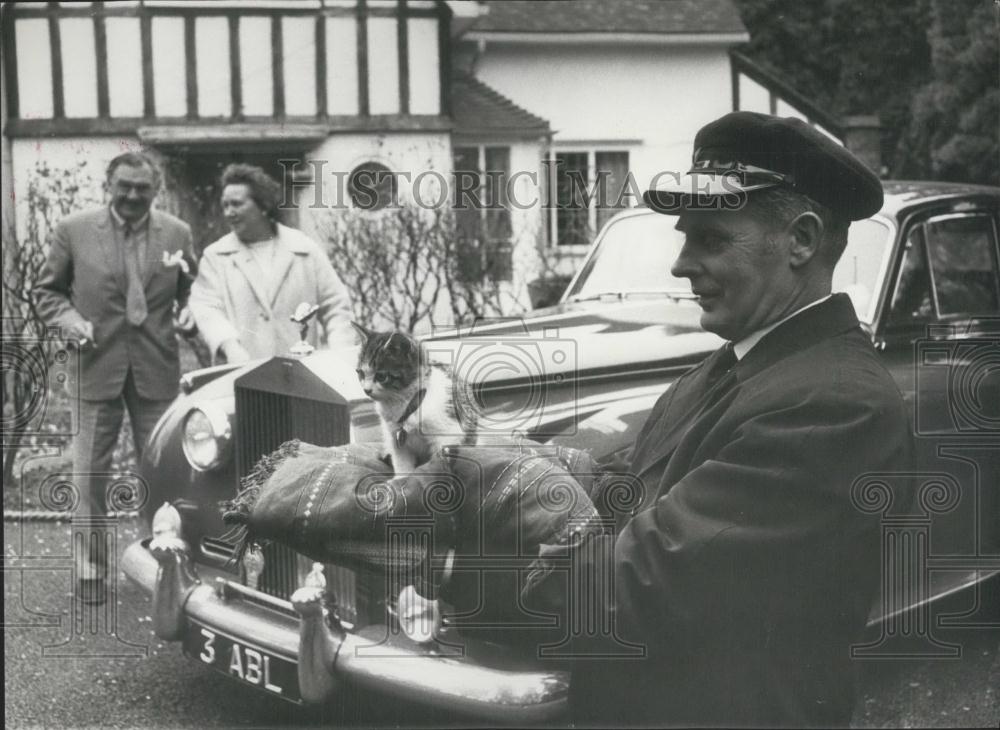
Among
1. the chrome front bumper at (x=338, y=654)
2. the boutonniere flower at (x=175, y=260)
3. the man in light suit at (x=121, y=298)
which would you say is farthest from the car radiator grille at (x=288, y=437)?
the boutonniere flower at (x=175, y=260)

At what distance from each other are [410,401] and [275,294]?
0.76 metres

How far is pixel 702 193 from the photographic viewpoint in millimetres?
1622

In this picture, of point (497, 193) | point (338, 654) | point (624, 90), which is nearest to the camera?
point (338, 654)

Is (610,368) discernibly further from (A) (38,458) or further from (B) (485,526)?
(A) (38,458)

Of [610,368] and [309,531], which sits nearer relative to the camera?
[309,531]

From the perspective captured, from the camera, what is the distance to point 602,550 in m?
1.53

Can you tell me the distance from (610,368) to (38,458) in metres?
2.89

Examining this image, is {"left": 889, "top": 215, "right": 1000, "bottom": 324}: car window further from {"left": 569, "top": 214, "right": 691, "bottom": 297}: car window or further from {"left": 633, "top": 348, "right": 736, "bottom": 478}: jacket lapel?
{"left": 633, "top": 348, "right": 736, "bottom": 478}: jacket lapel

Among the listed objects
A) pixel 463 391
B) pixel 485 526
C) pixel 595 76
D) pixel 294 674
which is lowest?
pixel 294 674

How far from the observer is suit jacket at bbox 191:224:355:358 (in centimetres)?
285

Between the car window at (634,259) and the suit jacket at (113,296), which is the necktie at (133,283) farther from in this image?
the car window at (634,259)

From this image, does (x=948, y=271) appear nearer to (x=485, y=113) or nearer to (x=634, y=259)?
(x=634, y=259)

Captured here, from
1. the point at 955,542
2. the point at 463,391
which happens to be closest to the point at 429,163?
the point at 463,391

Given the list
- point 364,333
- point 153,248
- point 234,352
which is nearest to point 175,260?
point 153,248
